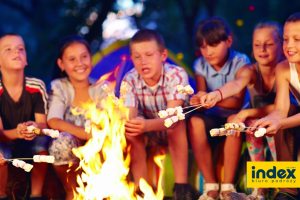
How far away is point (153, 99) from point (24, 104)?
3.31 ft

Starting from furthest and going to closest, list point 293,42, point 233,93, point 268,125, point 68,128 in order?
point 68,128 < point 233,93 < point 293,42 < point 268,125

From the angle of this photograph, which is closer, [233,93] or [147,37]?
[233,93]

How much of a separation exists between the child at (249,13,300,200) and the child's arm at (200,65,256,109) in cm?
28

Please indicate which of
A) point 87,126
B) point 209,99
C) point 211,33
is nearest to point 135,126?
point 87,126

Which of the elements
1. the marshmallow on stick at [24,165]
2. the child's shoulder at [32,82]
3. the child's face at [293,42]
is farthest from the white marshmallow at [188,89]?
the child's shoulder at [32,82]

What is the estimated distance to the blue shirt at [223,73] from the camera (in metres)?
3.05

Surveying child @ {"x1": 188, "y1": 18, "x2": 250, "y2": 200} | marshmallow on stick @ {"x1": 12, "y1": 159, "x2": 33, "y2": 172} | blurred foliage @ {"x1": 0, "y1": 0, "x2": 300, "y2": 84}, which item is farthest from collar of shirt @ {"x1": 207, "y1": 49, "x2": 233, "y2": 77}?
blurred foliage @ {"x1": 0, "y1": 0, "x2": 300, "y2": 84}

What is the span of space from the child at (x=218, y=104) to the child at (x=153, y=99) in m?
0.12

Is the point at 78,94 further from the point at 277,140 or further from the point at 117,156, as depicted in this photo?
the point at 277,140

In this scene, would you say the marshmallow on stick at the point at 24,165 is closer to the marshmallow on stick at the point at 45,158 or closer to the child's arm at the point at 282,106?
the marshmallow on stick at the point at 45,158

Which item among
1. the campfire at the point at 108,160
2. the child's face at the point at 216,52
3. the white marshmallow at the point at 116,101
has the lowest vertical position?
the campfire at the point at 108,160

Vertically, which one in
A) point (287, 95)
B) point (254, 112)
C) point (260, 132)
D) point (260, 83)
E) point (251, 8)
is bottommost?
point (260, 132)

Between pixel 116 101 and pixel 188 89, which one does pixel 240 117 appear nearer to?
pixel 188 89

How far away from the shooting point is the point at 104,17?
495 centimetres
